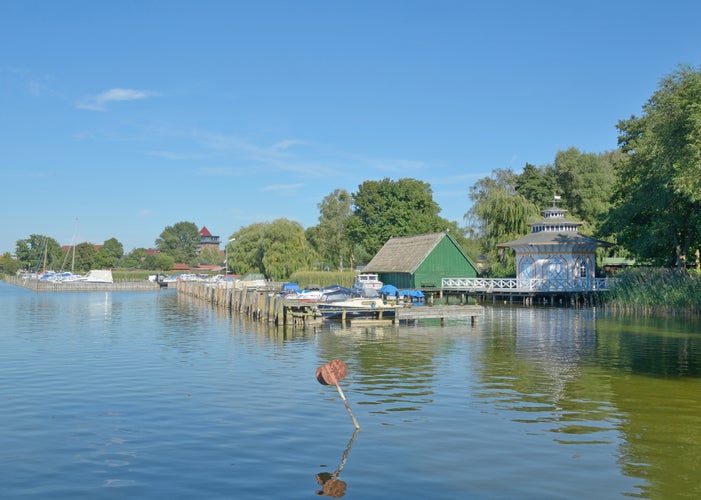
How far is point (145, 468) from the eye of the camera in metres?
13.2

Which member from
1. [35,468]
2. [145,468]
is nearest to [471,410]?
[145,468]

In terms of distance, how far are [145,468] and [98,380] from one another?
10.7 m

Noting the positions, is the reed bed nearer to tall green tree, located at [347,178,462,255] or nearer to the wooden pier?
the wooden pier

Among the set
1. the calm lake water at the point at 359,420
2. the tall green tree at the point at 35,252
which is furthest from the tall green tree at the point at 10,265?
the calm lake water at the point at 359,420

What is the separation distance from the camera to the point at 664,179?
4572 centimetres

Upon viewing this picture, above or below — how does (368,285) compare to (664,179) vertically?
below

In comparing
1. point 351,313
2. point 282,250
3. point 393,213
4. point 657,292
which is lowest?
point 351,313

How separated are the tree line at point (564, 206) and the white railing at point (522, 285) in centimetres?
438

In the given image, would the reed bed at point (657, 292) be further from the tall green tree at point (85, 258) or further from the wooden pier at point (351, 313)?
the tall green tree at point (85, 258)

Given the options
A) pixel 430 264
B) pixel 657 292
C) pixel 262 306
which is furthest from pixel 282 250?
pixel 657 292

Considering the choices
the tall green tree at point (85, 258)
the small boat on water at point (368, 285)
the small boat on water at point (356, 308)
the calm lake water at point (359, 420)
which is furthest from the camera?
the tall green tree at point (85, 258)

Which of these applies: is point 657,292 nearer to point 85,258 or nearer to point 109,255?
point 85,258

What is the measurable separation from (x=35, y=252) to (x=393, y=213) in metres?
119

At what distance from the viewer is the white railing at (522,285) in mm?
56875
